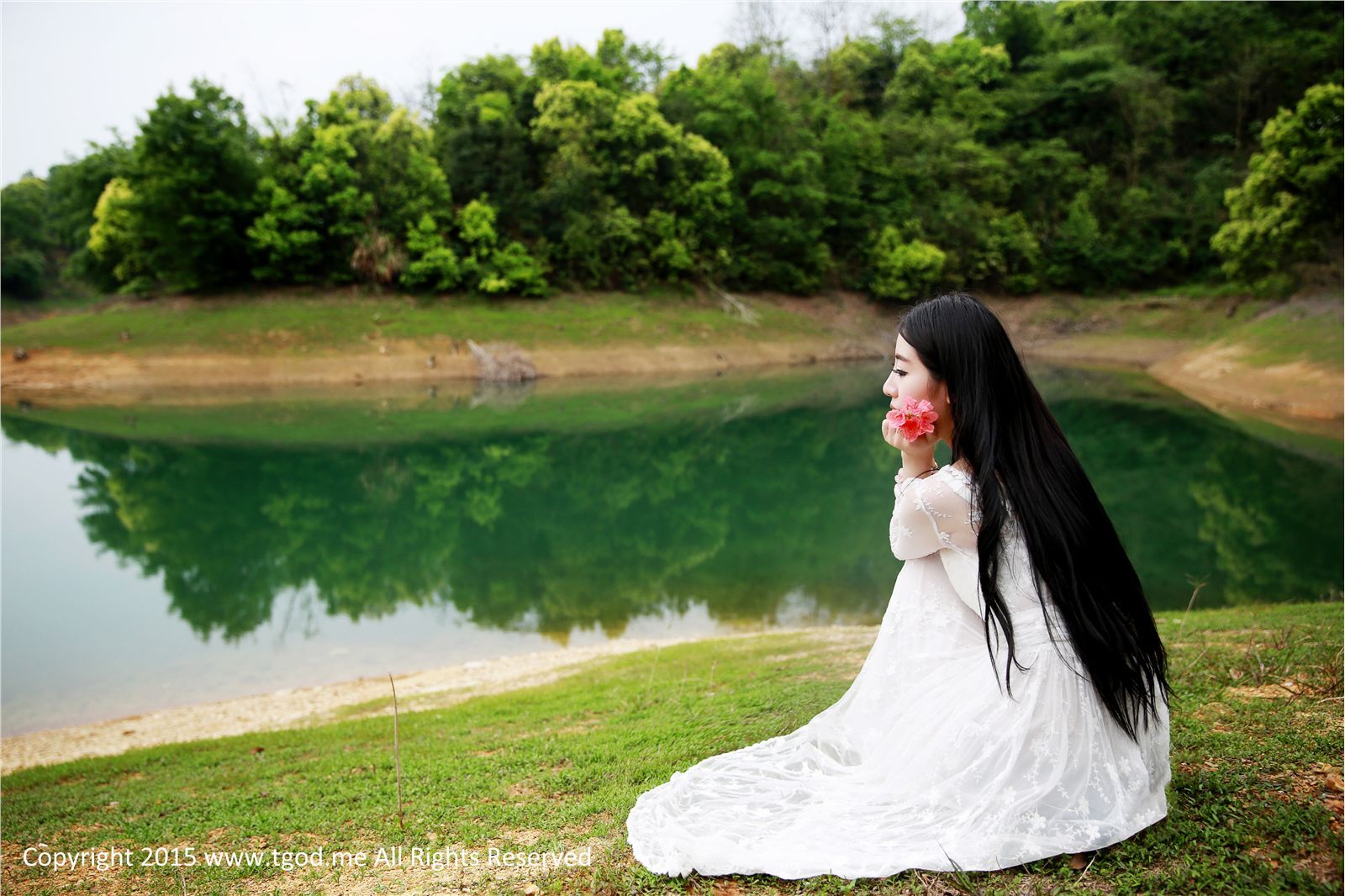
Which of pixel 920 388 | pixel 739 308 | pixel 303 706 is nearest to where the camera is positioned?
pixel 920 388

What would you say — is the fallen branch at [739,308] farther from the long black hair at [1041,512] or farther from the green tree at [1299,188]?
the long black hair at [1041,512]

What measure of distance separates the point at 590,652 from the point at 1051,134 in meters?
54.6

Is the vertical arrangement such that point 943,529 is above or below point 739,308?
below

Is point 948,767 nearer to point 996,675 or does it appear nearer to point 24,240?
point 996,675

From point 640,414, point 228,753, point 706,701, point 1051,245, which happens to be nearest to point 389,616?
point 228,753

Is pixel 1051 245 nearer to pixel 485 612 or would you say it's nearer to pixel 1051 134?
pixel 1051 134

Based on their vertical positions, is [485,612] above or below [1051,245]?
below

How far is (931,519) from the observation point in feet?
9.68

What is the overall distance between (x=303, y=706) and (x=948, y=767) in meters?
7.13

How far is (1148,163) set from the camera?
49531mm

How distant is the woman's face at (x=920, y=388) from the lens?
9.93ft

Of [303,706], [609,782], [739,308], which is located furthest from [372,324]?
[609,782]

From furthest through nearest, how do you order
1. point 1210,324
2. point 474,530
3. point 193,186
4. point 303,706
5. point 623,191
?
point 623,191 < point 1210,324 < point 193,186 < point 474,530 < point 303,706

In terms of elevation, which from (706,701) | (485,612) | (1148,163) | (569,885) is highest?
(1148,163)
